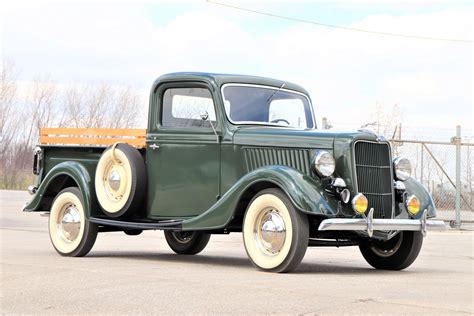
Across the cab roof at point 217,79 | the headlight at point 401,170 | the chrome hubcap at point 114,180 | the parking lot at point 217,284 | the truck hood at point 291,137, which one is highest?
the cab roof at point 217,79

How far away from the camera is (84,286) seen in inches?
272

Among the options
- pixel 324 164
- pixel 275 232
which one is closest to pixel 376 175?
pixel 324 164

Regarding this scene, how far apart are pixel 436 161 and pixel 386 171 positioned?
10.0 meters

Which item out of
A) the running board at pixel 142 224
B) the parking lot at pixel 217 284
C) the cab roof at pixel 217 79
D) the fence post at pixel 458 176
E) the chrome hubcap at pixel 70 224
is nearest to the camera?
the parking lot at pixel 217 284

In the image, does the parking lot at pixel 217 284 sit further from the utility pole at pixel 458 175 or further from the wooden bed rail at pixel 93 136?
the utility pole at pixel 458 175

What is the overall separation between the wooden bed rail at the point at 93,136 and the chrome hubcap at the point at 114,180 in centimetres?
43

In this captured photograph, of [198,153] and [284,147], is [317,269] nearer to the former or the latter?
[284,147]

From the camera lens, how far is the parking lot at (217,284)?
5.82 metres

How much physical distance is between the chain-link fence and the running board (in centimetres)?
947

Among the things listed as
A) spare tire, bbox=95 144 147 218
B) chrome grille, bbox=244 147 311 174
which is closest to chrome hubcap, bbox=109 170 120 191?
spare tire, bbox=95 144 147 218

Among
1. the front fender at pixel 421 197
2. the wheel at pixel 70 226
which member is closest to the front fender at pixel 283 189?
the front fender at pixel 421 197

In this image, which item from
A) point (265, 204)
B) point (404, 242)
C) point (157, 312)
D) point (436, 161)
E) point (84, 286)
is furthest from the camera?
point (436, 161)

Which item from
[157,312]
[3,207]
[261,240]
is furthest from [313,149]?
[3,207]

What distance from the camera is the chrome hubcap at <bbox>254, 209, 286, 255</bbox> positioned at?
8.19 m
